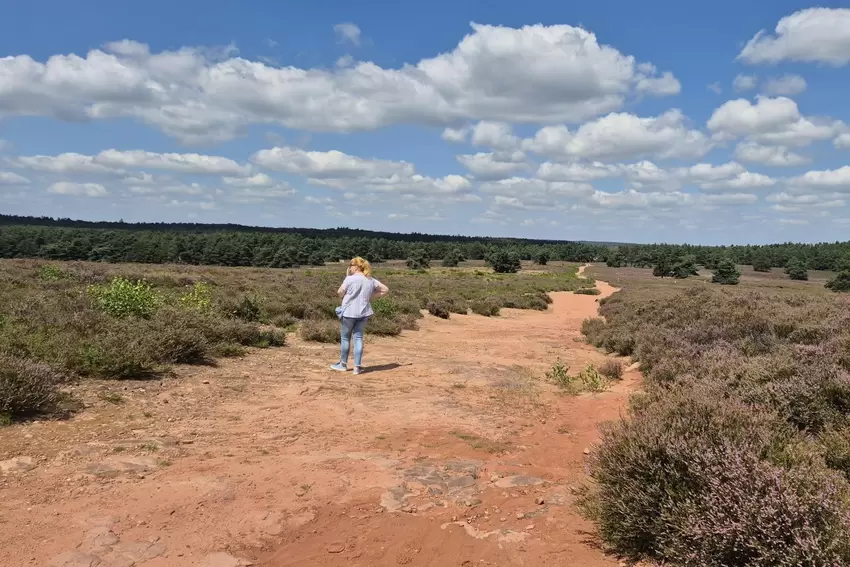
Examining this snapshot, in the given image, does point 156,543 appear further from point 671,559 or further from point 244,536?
point 671,559

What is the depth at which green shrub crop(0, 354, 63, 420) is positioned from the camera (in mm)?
5320

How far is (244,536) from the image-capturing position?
3.68m

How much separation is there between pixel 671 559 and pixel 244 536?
2.74 meters

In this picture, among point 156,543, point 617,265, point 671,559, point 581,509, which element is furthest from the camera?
point 617,265

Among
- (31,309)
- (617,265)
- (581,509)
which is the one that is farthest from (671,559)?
(617,265)

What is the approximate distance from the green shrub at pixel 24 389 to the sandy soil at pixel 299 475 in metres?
0.32

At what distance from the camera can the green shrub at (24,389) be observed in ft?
17.5

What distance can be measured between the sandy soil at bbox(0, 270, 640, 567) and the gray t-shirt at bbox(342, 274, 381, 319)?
1195 millimetres

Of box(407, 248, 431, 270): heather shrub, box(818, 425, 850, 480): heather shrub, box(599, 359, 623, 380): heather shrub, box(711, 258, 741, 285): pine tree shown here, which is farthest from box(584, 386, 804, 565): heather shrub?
box(407, 248, 431, 270): heather shrub

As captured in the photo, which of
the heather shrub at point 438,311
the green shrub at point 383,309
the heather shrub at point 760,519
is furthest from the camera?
the heather shrub at point 438,311

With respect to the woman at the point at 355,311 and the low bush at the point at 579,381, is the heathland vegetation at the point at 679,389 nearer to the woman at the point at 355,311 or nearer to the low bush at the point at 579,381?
the low bush at the point at 579,381

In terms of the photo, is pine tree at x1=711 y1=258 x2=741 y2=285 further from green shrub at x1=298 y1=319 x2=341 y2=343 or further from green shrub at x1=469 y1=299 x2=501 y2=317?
green shrub at x1=298 y1=319 x2=341 y2=343

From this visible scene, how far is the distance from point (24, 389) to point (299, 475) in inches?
125

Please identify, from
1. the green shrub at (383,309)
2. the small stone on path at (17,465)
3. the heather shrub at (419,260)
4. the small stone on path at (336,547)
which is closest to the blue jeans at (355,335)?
the small stone on path at (17,465)
